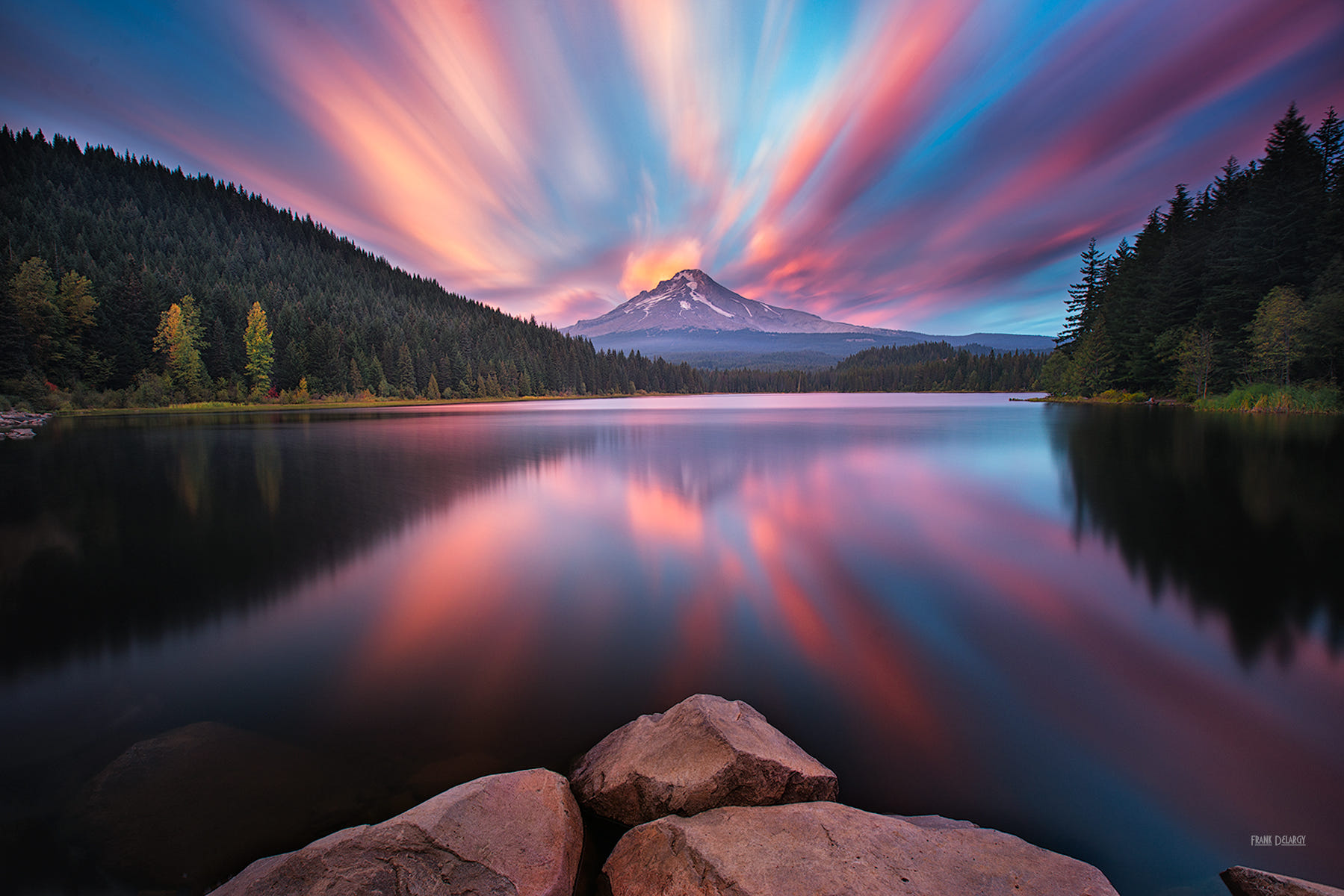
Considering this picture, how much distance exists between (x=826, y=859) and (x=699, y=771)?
979 millimetres

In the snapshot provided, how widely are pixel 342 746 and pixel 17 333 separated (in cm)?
7473

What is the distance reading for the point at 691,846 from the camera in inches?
119

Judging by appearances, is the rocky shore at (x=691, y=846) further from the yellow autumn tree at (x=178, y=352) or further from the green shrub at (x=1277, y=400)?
the yellow autumn tree at (x=178, y=352)

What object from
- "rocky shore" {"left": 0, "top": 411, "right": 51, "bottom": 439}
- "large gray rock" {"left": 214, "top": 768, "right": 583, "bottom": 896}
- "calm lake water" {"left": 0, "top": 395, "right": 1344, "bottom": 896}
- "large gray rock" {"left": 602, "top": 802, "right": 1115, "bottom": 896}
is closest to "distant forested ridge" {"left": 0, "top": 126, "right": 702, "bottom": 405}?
"rocky shore" {"left": 0, "top": 411, "right": 51, "bottom": 439}

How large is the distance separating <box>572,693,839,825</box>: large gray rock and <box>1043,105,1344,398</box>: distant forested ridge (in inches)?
1820

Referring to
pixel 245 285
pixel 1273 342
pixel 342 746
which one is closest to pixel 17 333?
pixel 245 285

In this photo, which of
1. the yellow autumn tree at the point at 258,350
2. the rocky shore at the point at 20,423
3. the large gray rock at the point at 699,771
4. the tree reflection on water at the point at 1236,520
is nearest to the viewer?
the large gray rock at the point at 699,771

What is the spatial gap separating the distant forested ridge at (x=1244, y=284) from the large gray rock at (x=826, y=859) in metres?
45.8

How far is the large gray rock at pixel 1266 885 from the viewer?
2783 millimetres

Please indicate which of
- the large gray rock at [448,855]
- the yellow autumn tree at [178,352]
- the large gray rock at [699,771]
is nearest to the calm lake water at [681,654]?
the large gray rock at [699,771]

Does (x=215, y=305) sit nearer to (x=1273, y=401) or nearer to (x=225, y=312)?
(x=225, y=312)

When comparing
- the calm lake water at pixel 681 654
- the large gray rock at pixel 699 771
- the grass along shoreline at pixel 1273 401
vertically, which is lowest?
the calm lake water at pixel 681 654

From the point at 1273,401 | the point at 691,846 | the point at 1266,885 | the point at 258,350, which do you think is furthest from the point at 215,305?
the point at 1273,401

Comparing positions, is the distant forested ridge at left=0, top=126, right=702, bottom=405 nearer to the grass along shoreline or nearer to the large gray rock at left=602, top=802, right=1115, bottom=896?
the large gray rock at left=602, top=802, right=1115, bottom=896
